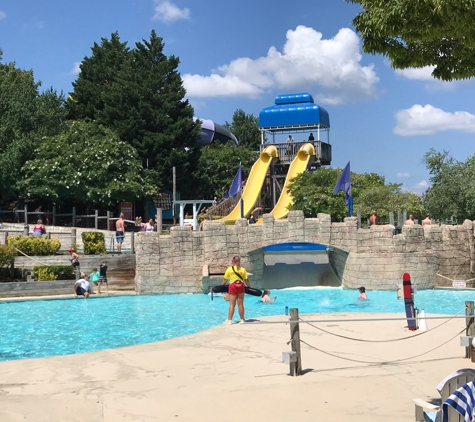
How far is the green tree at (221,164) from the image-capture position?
46.9 m

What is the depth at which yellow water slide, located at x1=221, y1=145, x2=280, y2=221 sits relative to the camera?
36362mm

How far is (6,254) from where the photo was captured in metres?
21.8

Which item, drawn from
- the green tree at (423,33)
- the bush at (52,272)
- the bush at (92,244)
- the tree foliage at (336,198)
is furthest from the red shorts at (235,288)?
the tree foliage at (336,198)

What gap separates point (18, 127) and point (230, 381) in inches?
1238

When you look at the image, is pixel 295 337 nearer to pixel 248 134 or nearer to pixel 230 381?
pixel 230 381

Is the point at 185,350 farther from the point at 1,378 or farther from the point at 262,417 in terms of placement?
the point at 262,417

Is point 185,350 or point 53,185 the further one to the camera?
point 53,185

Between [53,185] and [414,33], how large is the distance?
95.4ft

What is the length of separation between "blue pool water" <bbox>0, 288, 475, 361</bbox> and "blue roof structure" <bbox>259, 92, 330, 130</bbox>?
2169 cm

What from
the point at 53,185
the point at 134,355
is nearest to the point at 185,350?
the point at 134,355

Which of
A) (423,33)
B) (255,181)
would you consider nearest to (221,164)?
(255,181)

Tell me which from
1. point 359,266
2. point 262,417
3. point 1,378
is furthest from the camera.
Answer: point 359,266

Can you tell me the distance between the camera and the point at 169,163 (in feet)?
130

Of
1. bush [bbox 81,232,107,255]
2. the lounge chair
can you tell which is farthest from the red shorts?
bush [bbox 81,232,107,255]
